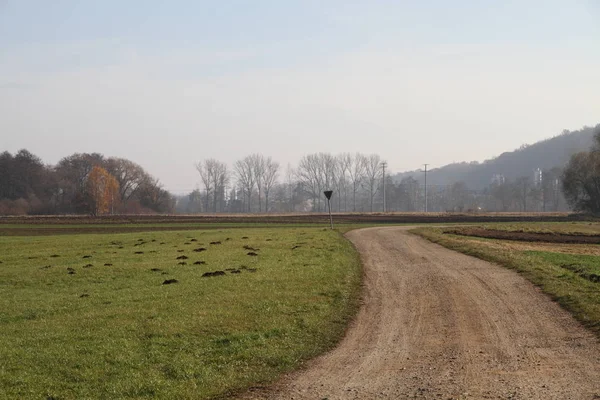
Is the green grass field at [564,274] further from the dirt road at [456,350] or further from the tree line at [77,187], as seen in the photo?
the tree line at [77,187]

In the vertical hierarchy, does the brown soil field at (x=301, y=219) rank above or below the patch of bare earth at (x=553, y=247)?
above

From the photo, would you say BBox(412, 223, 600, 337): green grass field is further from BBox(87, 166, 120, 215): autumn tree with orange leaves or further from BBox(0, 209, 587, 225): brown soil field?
BBox(87, 166, 120, 215): autumn tree with orange leaves

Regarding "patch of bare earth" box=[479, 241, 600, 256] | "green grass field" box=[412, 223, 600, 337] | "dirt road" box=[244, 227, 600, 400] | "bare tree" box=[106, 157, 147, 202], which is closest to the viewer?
"dirt road" box=[244, 227, 600, 400]

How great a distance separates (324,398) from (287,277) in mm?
12455

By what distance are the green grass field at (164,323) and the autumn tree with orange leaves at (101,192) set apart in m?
107

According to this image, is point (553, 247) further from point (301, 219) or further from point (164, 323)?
point (301, 219)

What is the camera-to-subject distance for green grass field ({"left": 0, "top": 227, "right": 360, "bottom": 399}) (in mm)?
9539

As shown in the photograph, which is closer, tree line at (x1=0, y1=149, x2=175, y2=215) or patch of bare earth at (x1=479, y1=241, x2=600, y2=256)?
patch of bare earth at (x1=479, y1=241, x2=600, y2=256)

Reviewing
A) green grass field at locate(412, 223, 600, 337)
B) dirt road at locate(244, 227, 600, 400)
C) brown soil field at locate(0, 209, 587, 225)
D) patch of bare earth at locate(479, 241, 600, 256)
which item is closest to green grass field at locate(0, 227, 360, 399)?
dirt road at locate(244, 227, 600, 400)

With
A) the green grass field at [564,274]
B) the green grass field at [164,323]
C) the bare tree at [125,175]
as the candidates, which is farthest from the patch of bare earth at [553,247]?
the bare tree at [125,175]

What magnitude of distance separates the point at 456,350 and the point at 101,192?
130 meters

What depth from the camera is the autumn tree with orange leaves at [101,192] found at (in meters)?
130

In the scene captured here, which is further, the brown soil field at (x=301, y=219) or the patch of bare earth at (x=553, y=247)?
the brown soil field at (x=301, y=219)

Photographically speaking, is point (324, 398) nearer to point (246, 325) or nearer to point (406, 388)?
point (406, 388)
